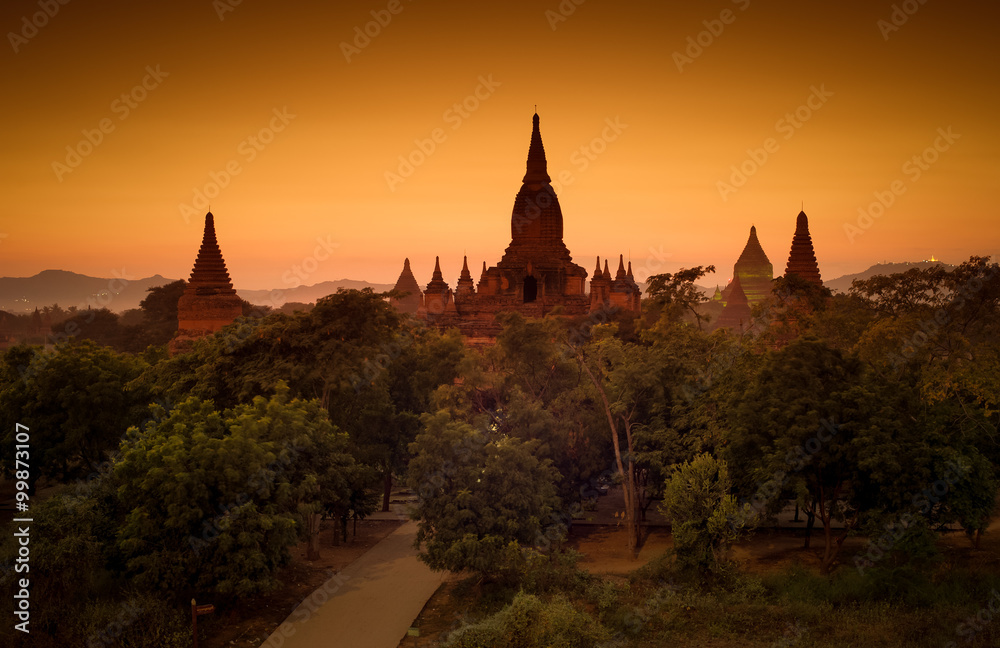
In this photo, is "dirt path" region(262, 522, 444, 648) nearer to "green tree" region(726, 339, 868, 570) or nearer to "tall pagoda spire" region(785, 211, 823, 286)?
"green tree" region(726, 339, 868, 570)

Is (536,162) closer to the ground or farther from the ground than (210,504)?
farther from the ground

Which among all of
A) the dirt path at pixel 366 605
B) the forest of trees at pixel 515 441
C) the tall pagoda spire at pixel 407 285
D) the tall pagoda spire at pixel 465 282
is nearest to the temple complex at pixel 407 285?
the tall pagoda spire at pixel 407 285

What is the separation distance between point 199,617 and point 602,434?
46.1 feet

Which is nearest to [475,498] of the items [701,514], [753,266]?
[701,514]

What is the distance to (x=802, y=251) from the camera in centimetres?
5369

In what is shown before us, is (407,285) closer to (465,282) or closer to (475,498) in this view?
(465,282)

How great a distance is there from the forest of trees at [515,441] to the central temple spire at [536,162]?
29.2m

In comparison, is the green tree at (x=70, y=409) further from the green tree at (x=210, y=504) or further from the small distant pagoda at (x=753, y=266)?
the small distant pagoda at (x=753, y=266)

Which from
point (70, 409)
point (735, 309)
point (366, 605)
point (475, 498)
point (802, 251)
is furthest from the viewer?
point (735, 309)

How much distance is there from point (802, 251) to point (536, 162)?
19739 mm

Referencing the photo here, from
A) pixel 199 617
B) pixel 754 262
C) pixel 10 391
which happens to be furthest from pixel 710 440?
pixel 754 262

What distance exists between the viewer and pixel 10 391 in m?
28.5

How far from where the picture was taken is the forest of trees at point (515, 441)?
61.4 feet

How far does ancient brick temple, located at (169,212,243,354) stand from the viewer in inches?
1863
